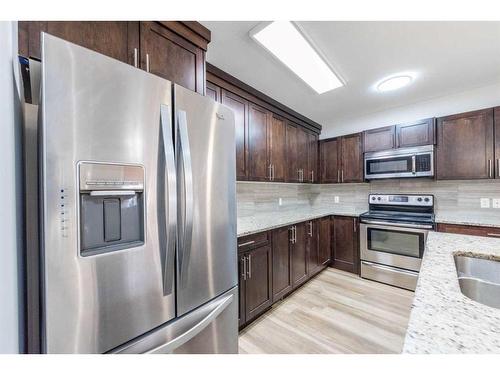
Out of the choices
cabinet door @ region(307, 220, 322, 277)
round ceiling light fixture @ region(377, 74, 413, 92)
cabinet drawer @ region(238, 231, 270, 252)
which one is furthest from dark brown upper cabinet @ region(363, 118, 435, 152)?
cabinet drawer @ region(238, 231, 270, 252)

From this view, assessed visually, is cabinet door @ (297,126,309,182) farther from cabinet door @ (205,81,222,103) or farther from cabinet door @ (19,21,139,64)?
cabinet door @ (19,21,139,64)

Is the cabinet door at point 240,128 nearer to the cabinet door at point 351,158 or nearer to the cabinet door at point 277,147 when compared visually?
the cabinet door at point 277,147

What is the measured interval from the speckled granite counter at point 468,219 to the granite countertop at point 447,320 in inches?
80.7

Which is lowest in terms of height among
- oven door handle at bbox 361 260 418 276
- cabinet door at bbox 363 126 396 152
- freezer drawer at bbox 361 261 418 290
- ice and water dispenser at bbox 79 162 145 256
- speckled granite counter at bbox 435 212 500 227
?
freezer drawer at bbox 361 261 418 290

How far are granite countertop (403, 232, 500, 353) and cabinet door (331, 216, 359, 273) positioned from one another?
234cm

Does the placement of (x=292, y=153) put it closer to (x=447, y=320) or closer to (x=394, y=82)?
(x=394, y=82)

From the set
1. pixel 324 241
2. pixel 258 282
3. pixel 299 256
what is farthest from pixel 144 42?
pixel 324 241

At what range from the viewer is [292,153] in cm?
306

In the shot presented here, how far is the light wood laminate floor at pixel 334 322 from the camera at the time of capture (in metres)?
1.66

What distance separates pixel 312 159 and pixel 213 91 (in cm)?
211

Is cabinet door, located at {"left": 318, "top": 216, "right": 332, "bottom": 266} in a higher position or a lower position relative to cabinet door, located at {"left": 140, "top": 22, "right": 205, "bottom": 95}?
lower

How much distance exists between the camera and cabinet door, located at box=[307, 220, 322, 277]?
2.74m

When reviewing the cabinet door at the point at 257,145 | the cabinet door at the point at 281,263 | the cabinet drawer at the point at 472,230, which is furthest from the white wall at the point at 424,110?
the cabinet door at the point at 281,263

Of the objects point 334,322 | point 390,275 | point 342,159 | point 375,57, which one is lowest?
point 334,322
